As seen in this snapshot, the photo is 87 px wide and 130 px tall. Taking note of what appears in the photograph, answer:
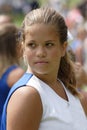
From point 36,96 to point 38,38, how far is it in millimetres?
335

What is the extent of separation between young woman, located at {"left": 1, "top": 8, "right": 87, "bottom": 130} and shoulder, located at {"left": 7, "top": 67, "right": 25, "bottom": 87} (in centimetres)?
123

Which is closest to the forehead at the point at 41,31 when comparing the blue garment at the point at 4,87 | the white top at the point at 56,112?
the white top at the point at 56,112

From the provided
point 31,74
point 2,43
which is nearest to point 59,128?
point 31,74

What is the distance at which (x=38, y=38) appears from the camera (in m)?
3.10

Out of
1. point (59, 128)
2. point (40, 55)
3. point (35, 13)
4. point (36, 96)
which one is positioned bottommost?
point (59, 128)

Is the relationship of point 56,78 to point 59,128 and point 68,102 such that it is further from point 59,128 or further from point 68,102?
point 59,128

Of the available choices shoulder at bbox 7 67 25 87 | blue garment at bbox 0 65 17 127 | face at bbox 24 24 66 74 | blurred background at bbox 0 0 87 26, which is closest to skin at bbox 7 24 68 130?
face at bbox 24 24 66 74

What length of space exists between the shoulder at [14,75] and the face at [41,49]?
1468mm

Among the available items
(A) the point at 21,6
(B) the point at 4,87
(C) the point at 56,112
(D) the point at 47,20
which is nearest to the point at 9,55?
(B) the point at 4,87

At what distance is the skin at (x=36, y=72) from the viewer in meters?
2.93

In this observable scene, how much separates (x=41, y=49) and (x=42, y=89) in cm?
22

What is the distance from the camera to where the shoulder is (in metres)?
4.62

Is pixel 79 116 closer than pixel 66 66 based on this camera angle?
Yes

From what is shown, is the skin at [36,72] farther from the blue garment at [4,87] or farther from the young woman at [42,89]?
the blue garment at [4,87]
